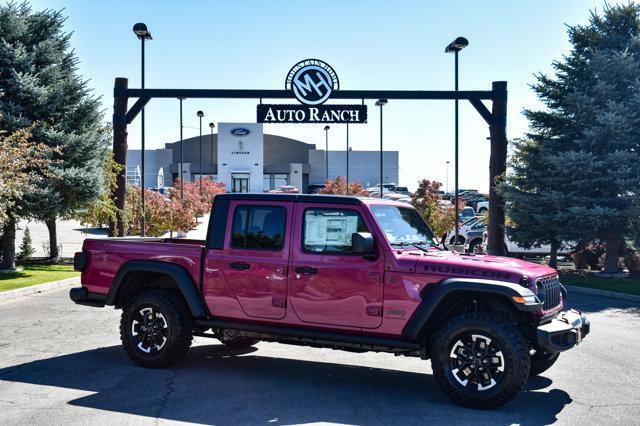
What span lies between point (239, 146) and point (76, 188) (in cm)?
5715

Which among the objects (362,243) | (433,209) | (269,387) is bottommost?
(269,387)

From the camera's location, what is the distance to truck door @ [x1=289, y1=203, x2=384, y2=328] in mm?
6953

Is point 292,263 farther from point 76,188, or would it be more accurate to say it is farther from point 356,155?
point 356,155

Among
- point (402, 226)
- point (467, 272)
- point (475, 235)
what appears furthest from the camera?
point (475, 235)

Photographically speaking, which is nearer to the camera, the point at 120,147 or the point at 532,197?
the point at 532,197

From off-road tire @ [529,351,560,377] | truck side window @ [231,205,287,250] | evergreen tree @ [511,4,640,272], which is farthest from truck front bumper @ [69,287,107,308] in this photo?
evergreen tree @ [511,4,640,272]

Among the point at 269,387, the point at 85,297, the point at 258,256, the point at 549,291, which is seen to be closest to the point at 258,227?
the point at 258,256

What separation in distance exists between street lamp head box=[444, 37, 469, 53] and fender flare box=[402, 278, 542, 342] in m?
16.0

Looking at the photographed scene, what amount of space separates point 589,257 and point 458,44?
8177 mm

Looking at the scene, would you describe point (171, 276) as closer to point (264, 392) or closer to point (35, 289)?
point (264, 392)

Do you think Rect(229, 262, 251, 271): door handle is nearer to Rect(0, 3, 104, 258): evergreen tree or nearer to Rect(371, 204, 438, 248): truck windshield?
Rect(371, 204, 438, 248): truck windshield

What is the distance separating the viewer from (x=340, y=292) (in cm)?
706

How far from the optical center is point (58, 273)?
18266mm

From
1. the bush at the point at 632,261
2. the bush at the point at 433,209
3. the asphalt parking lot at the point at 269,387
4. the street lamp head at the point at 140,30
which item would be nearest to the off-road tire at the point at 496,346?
the asphalt parking lot at the point at 269,387
